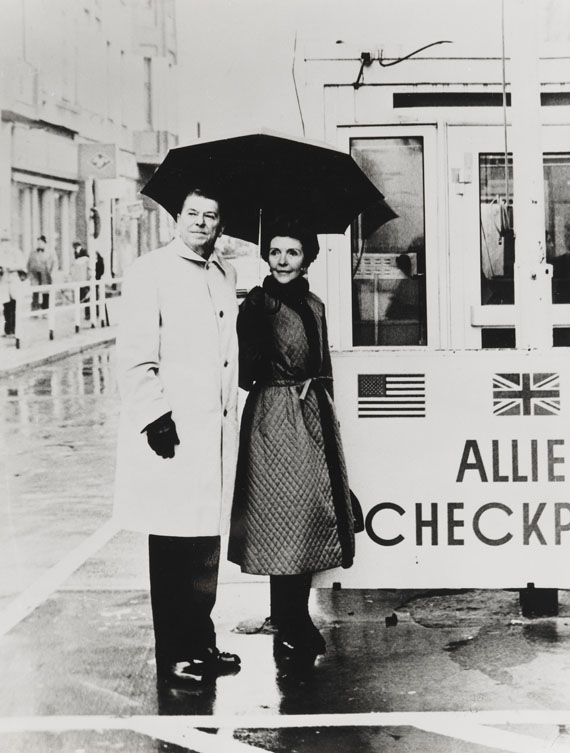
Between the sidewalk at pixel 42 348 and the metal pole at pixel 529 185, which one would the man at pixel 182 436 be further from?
the sidewalk at pixel 42 348

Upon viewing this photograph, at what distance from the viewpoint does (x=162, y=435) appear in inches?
158

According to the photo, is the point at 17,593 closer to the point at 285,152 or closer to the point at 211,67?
the point at 285,152

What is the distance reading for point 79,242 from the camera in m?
19.0

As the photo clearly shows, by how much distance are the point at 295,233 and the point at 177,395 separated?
2.71 ft

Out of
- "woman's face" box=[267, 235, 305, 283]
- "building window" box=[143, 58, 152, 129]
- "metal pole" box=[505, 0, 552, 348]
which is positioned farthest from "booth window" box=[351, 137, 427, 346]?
"building window" box=[143, 58, 152, 129]

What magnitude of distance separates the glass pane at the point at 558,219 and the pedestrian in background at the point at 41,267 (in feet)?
36.5

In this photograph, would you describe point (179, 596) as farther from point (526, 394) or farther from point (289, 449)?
point (526, 394)

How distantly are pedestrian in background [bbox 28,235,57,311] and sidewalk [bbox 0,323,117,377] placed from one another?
652 mm

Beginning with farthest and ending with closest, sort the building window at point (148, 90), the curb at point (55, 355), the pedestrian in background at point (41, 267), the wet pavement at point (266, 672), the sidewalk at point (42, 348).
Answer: the pedestrian in background at point (41, 267) < the sidewalk at point (42, 348) < the curb at point (55, 355) < the building window at point (148, 90) < the wet pavement at point (266, 672)

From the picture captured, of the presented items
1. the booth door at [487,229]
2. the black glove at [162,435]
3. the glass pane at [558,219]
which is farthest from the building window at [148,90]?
the black glove at [162,435]

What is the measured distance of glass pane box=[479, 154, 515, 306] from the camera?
6.56 meters

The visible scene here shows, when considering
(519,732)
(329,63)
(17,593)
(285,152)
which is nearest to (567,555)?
(519,732)

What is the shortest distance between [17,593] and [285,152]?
2.71m

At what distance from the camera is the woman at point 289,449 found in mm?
4273
